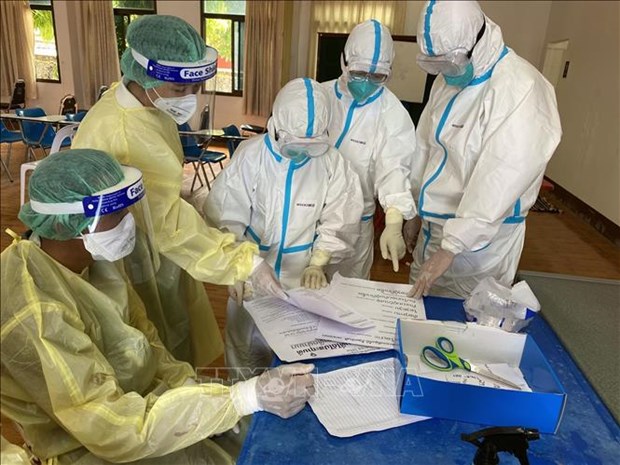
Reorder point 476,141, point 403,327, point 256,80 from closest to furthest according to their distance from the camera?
point 403,327, point 476,141, point 256,80

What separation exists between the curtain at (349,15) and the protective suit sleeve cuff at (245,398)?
6.34 metres

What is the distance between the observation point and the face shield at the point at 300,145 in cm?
133

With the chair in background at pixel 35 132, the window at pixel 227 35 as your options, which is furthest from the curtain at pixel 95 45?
the chair in background at pixel 35 132

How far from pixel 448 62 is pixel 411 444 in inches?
37.9

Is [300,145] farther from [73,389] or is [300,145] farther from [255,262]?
[73,389]

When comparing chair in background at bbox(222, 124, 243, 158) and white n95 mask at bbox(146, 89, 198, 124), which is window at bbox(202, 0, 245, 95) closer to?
chair in background at bbox(222, 124, 243, 158)

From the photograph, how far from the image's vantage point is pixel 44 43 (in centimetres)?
741

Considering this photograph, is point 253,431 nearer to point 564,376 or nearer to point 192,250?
point 192,250

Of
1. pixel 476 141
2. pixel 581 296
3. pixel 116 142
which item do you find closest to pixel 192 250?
pixel 116 142

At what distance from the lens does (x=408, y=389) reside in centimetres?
86

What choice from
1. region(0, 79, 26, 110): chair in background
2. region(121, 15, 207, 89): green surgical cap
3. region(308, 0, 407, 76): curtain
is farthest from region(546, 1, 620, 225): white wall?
region(0, 79, 26, 110): chair in background

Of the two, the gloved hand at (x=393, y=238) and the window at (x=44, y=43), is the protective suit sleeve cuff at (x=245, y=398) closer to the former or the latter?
the gloved hand at (x=393, y=238)

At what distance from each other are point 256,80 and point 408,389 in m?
6.77

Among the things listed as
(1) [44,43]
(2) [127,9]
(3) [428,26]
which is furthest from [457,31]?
(1) [44,43]
